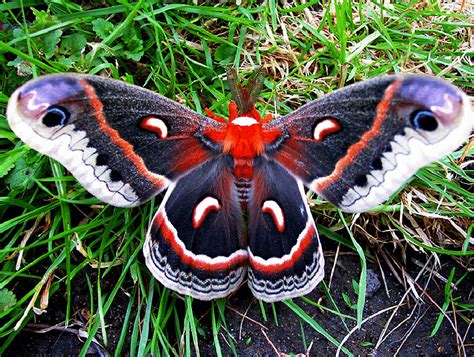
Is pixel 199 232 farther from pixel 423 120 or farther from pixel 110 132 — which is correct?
pixel 423 120

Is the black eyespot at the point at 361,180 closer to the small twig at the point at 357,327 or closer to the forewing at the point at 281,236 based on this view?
the forewing at the point at 281,236

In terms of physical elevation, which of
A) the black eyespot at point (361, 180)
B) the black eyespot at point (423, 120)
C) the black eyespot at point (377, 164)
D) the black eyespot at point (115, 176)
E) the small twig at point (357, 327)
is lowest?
the small twig at point (357, 327)

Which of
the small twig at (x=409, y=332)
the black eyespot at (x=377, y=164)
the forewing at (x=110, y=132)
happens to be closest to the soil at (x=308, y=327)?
the small twig at (x=409, y=332)

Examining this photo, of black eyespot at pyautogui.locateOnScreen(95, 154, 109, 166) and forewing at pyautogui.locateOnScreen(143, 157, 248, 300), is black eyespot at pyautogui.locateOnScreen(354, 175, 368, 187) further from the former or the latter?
black eyespot at pyautogui.locateOnScreen(95, 154, 109, 166)

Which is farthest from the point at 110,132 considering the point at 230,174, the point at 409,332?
the point at 409,332

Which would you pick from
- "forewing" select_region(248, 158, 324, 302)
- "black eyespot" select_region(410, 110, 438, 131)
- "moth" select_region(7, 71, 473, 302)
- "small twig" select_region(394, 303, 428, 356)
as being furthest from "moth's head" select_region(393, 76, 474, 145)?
"small twig" select_region(394, 303, 428, 356)
